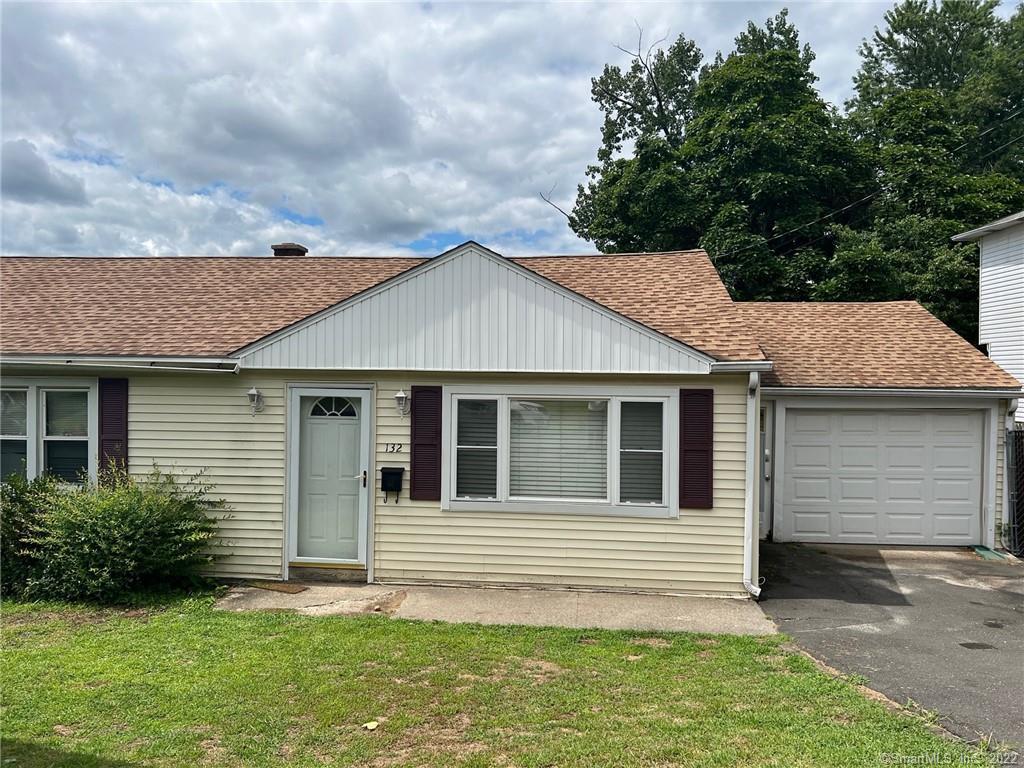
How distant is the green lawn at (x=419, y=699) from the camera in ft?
12.8

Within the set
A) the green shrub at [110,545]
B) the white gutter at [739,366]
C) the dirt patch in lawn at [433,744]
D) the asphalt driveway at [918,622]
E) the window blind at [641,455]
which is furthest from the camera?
the window blind at [641,455]

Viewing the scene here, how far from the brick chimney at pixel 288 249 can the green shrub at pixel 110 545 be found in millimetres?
6131

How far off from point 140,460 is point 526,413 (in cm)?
476

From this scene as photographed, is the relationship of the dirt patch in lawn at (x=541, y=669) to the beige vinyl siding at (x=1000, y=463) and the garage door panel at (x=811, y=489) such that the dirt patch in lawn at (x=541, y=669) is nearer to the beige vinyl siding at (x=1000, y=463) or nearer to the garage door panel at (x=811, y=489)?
the garage door panel at (x=811, y=489)

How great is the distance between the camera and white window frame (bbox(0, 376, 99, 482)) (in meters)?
8.07

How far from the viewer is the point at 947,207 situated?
66.4 feet

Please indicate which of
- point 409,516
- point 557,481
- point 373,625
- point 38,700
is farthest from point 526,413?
point 38,700

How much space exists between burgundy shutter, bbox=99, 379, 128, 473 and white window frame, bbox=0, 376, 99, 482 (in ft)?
0.36

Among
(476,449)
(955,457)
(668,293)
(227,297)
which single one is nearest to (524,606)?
(476,449)

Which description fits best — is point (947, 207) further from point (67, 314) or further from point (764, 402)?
point (67, 314)

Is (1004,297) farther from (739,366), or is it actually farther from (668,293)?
(739,366)

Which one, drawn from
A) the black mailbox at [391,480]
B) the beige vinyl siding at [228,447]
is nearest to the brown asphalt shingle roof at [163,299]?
Result: the beige vinyl siding at [228,447]

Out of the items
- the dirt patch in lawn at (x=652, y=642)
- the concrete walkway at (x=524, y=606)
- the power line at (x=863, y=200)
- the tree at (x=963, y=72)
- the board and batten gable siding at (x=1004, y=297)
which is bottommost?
the concrete walkway at (x=524, y=606)

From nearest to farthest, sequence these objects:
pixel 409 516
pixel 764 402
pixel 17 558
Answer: pixel 17 558 < pixel 409 516 < pixel 764 402
